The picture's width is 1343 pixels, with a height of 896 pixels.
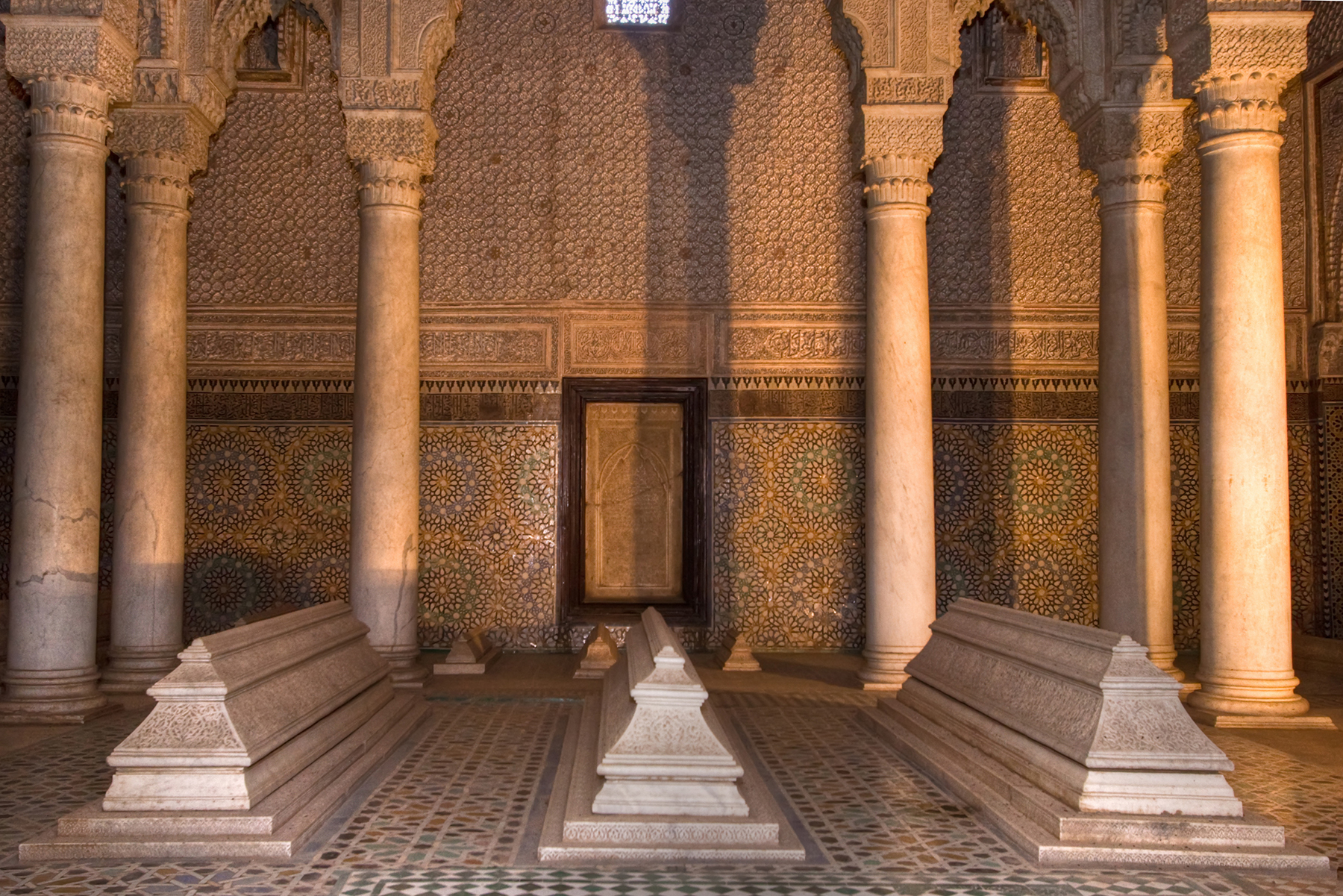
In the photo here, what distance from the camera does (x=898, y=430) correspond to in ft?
23.3

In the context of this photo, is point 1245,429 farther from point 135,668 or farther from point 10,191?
point 10,191

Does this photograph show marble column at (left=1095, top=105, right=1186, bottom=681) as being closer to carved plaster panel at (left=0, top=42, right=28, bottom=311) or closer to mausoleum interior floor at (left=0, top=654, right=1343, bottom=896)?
mausoleum interior floor at (left=0, top=654, right=1343, bottom=896)

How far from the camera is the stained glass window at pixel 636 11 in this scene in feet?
29.8

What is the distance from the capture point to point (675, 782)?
3930mm

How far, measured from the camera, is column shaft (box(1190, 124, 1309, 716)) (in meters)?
5.89

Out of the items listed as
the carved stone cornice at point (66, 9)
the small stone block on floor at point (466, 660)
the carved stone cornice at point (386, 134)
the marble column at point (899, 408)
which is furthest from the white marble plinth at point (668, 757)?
the carved stone cornice at point (66, 9)

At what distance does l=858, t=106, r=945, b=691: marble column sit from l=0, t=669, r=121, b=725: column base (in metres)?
4.40

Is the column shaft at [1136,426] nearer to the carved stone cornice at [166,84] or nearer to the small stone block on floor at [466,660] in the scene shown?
the small stone block on floor at [466,660]

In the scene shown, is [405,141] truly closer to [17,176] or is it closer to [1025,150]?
[17,176]

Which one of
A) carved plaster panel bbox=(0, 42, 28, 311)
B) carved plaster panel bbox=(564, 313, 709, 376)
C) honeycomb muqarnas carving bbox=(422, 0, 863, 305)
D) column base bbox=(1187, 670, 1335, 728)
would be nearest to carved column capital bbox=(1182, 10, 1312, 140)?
column base bbox=(1187, 670, 1335, 728)

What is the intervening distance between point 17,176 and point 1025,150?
7.78 metres

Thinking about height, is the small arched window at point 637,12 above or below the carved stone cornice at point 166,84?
above

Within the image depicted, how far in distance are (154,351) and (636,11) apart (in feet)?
15.0

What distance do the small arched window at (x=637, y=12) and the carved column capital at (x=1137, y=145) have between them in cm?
353
